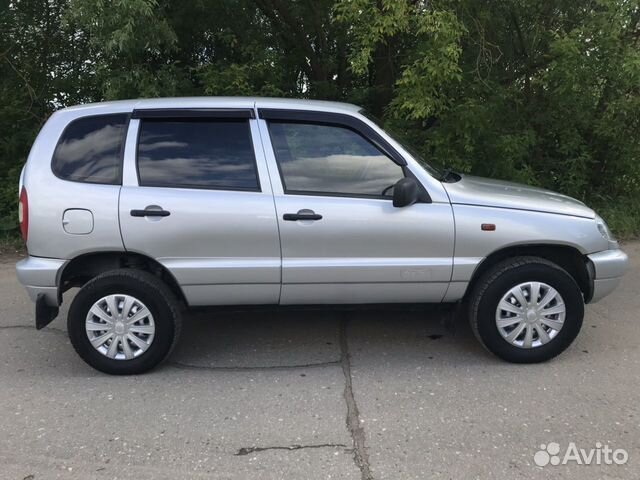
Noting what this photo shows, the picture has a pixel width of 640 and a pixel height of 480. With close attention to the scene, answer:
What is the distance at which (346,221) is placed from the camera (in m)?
3.71

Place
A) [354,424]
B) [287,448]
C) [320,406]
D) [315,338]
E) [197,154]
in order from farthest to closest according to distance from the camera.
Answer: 1. [315,338]
2. [197,154]
3. [320,406]
4. [354,424]
5. [287,448]

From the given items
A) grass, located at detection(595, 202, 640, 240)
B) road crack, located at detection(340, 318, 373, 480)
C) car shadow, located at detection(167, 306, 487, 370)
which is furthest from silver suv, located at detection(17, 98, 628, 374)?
grass, located at detection(595, 202, 640, 240)

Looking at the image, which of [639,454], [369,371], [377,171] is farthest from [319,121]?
[639,454]

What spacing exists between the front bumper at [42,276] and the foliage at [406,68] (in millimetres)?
2620

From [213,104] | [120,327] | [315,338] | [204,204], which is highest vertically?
[213,104]

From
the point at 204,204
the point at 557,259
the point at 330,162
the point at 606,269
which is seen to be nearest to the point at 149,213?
the point at 204,204

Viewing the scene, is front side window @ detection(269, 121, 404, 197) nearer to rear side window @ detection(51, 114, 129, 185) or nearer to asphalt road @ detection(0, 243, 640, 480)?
rear side window @ detection(51, 114, 129, 185)

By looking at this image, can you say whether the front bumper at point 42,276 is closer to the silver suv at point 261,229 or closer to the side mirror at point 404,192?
the silver suv at point 261,229

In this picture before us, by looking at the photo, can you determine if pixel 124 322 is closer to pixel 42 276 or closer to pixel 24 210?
pixel 42 276

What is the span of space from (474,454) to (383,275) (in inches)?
51.0

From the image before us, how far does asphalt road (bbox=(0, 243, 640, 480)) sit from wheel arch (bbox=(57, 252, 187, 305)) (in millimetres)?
623

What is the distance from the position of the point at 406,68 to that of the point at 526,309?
3276 millimetres

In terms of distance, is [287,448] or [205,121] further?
[205,121]

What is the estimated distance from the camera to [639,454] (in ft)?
9.67
